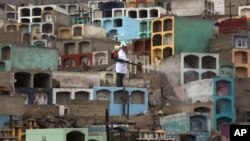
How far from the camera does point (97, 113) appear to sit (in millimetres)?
41406

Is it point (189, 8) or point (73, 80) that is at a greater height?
point (189, 8)

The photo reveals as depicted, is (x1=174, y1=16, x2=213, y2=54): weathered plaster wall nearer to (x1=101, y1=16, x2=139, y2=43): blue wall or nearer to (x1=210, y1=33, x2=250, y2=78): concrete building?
(x1=210, y1=33, x2=250, y2=78): concrete building

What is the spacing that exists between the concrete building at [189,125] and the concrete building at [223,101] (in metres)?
1.59

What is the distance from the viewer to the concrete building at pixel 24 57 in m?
47.8

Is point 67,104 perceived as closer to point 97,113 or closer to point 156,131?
point 97,113

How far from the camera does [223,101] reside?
43125 mm

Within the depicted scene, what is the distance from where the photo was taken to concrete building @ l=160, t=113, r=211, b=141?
38.7m

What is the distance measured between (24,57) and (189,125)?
48.2 ft

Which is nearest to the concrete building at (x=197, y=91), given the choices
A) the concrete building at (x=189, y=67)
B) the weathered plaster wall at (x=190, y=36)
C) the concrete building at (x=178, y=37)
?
the concrete building at (x=189, y=67)

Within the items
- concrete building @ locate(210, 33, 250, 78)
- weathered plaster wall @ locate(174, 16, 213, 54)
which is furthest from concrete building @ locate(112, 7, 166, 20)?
concrete building @ locate(210, 33, 250, 78)

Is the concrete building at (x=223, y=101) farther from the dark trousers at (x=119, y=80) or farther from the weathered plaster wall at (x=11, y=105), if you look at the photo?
the weathered plaster wall at (x=11, y=105)

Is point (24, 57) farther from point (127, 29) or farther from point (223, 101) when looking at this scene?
point (127, 29)

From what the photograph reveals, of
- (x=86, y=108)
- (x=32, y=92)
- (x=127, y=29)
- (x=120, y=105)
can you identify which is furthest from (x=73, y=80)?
(x=127, y=29)

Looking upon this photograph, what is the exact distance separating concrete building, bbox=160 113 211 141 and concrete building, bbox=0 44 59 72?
1240 cm
